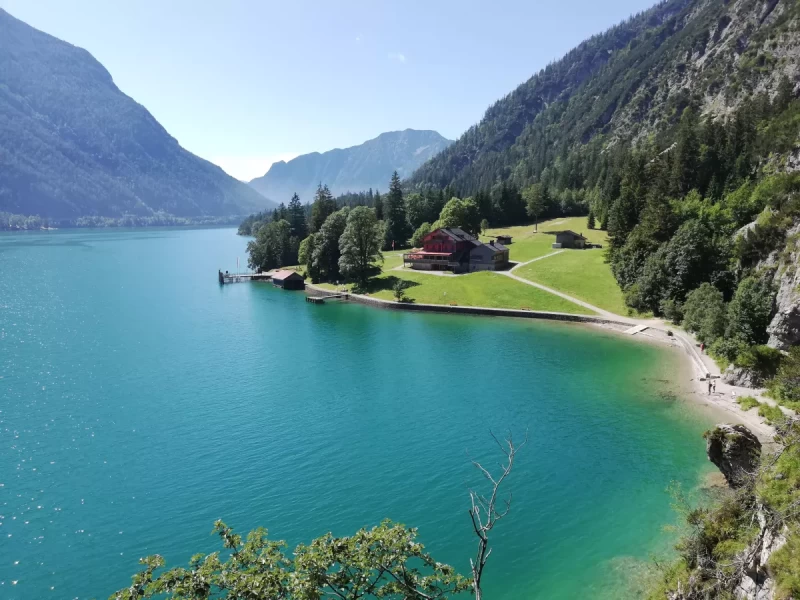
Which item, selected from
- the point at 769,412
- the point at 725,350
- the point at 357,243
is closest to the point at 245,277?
Result: the point at 357,243

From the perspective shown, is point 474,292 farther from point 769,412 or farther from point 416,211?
point 416,211

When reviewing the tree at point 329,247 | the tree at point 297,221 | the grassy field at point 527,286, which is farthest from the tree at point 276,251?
the grassy field at point 527,286

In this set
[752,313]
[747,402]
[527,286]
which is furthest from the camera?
[527,286]

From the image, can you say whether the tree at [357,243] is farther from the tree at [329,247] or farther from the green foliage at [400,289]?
the green foliage at [400,289]

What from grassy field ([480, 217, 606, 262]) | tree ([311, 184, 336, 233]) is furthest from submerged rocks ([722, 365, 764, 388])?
tree ([311, 184, 336, 233])

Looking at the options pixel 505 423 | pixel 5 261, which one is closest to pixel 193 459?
pixel 505 423

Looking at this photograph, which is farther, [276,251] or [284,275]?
[276,251]
